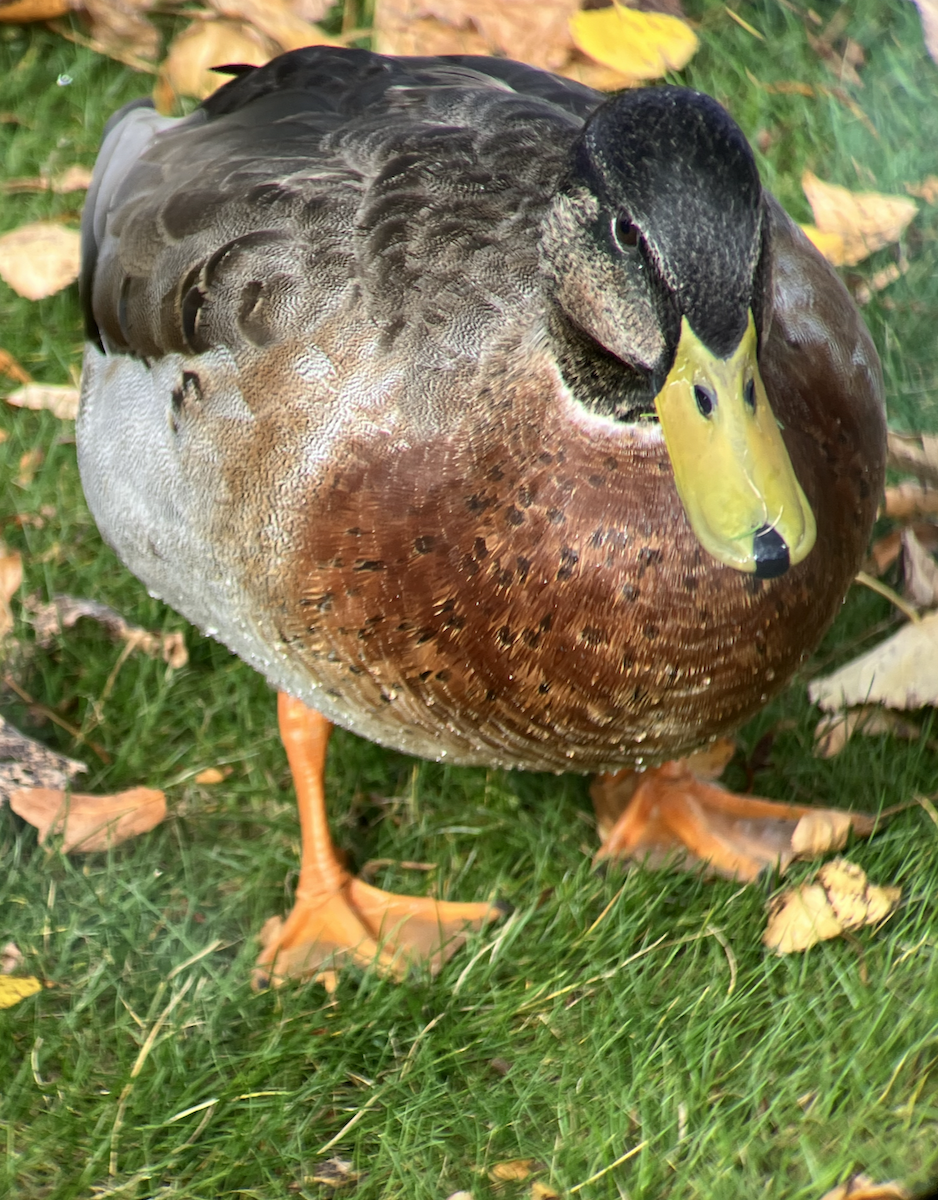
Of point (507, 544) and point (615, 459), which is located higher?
point (615, 459)

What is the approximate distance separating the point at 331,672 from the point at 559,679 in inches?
14.6

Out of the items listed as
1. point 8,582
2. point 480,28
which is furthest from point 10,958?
point 480,28

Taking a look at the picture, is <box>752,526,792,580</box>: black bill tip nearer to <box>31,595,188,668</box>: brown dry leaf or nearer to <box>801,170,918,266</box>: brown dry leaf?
<box>31,595,188,668</box>: brown dry leaf

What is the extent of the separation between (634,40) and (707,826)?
2149 mm

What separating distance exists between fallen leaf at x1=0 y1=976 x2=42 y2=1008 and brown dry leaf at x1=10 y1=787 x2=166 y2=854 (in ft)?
0.89

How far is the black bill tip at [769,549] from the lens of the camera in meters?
1.79

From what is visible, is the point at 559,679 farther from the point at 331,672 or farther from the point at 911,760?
the point at 911,760

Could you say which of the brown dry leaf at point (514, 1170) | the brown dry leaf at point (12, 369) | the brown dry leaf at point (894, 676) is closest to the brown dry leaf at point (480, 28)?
the brown dry leaf at point (12, 369)

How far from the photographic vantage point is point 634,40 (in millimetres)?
3844

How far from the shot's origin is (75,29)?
14.1 ft

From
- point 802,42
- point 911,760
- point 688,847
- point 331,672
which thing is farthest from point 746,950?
point 802,42

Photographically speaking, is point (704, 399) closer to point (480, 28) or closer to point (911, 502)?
point (911, 502)

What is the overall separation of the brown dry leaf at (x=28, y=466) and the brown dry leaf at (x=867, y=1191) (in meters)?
2.25

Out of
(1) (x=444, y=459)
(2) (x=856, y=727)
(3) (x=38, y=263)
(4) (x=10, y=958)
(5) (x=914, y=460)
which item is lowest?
(4) (x=10, y=958)
